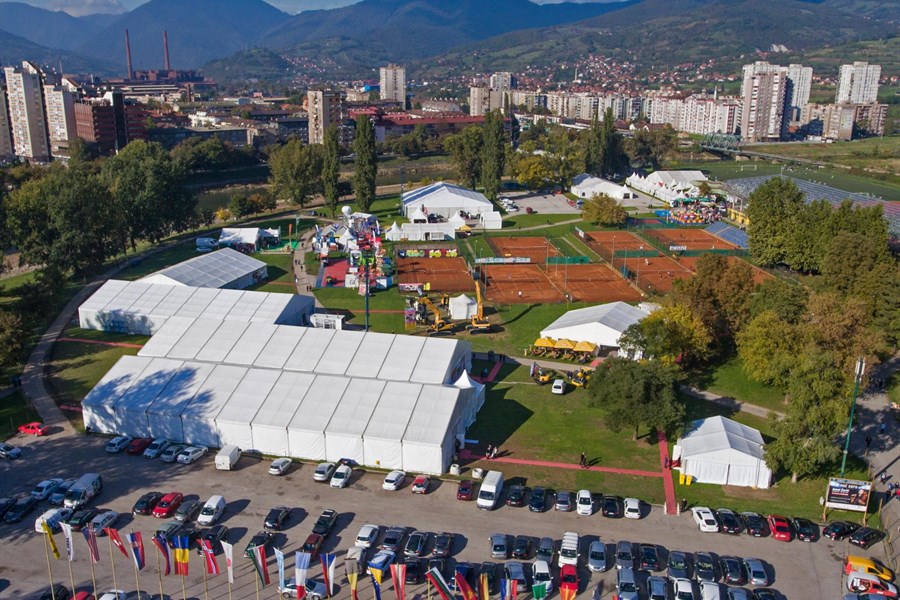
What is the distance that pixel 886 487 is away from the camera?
25.9 m

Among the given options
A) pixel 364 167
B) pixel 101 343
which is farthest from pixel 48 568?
pixel 364 167

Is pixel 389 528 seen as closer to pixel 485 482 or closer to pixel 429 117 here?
pixel 485 482

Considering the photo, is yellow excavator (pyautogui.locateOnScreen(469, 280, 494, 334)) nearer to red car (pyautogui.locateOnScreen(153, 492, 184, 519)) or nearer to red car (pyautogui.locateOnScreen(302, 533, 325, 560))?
red car (pyautogui.locateOnScreen(153, 492, 184, 519))

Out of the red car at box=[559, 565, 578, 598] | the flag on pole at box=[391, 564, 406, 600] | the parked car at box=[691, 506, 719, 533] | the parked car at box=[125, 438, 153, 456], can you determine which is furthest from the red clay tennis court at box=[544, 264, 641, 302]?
the flag on pole at box=[391, 564, 406, 600]

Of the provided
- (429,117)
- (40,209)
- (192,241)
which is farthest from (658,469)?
(429,117)

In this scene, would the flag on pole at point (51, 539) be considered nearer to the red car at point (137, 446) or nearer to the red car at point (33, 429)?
the red car at point (137, 446)

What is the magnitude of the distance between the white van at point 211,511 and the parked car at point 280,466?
8.74 feet

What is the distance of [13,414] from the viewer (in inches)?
1217

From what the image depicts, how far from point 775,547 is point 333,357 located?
58.8 ft

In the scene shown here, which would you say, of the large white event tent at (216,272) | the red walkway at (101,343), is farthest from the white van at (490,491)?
the large white event tent at (216,272)

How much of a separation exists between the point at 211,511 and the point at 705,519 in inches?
600

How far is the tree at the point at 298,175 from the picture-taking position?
75812 millimetres

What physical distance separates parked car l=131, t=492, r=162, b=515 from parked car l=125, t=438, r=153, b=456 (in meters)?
3.98

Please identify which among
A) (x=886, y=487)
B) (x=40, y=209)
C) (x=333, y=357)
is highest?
(x=40, y=209)
